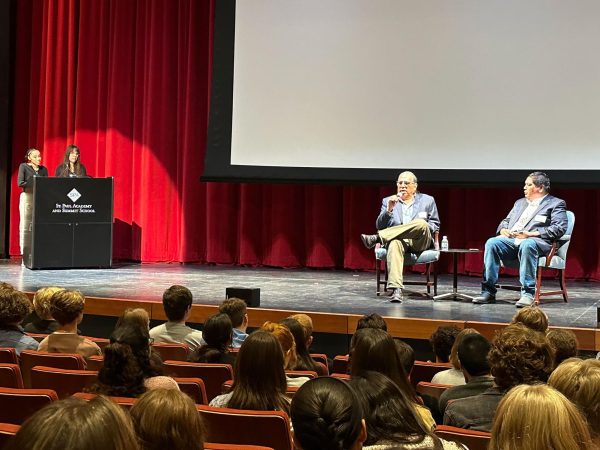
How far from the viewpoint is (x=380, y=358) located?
2.33m

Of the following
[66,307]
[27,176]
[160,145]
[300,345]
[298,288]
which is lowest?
[298,288]

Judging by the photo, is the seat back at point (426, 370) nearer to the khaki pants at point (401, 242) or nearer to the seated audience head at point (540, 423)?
the seated audience head at point (540, 423)

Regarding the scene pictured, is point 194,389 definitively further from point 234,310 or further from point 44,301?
point 44,301

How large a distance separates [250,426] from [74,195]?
20.7 ft

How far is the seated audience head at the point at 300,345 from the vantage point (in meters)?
3.29

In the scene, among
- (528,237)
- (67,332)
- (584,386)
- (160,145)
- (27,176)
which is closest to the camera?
(584,386)

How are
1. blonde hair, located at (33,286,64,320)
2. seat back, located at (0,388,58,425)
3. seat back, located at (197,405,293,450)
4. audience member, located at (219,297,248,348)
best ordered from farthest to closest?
blonde hair, located at (33,286,64,320) < audience member, located at (219,297,248,348) < seat back, located at (0,388,58,425) < seat back, located at (197,405,293,450)

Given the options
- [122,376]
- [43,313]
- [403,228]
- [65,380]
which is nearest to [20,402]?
[122,376]

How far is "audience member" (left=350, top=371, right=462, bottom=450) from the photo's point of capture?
1677 millimetres

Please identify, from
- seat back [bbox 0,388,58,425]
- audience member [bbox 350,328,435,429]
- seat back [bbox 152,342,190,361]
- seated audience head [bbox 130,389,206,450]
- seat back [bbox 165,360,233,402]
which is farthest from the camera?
seat back [bbox 152,342,190,361]

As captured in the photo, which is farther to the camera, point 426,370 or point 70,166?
point 70,166

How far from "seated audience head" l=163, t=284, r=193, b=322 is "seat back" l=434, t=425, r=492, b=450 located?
2.20 m

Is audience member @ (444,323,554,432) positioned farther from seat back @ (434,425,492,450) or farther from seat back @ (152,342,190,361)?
seat back @ (152,342,190,361)

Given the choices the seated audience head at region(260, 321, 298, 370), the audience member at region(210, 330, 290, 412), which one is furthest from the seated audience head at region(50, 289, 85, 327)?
the audience member at region(210, 330, 290, 412)
